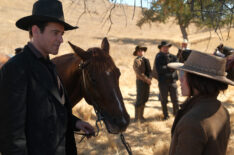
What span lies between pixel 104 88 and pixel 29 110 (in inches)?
42.1

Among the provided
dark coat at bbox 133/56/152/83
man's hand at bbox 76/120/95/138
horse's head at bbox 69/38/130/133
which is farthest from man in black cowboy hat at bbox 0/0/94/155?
dark coat at bbox 133/56/152/83

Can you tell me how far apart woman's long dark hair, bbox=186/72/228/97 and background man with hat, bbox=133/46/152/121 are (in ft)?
16.6

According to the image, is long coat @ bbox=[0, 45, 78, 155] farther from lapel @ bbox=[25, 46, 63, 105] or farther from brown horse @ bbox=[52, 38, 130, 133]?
brown horse @ bbox=[52, 38, 130, 133]

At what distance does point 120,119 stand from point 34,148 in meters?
1.04

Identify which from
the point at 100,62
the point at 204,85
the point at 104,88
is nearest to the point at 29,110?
the point at 104,88

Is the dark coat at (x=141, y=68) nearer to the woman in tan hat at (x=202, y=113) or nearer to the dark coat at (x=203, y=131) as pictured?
the woman in tan hat at (x=202, y=113)

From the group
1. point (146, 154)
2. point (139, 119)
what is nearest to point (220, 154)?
point (146, 154)

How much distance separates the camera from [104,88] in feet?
8.54

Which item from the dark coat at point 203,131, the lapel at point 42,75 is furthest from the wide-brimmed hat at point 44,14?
the dark coat at point 203,131

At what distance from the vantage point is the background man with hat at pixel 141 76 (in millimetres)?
6859

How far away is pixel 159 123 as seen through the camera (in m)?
6.59

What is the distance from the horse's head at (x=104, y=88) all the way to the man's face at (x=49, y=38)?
2.57 feet

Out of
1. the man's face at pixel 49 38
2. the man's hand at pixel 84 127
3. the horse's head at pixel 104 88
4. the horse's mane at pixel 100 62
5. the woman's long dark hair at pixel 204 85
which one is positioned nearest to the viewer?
the woman's long dark hair at pixel 204 85

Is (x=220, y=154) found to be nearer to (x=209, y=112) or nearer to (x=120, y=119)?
(x=209, y=112)
